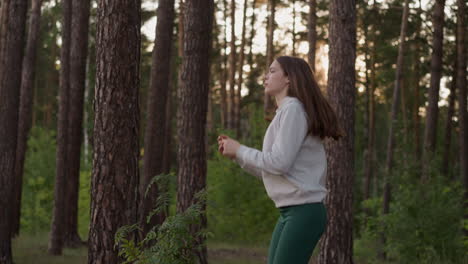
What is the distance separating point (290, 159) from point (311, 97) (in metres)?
0.41

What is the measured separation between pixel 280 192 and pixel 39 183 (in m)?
22.0

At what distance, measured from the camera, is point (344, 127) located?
10820 mm

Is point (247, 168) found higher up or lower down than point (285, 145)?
lower down

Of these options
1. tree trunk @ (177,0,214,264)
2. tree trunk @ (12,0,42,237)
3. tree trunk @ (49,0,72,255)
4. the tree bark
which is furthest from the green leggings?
the tree bark

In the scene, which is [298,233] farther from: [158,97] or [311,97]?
[158,97]

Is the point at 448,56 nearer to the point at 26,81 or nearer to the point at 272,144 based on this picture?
the point at 26,81

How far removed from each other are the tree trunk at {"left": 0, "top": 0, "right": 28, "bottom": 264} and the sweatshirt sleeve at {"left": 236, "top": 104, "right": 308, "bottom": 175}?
847 cm

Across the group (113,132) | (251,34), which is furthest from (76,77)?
(251,34)

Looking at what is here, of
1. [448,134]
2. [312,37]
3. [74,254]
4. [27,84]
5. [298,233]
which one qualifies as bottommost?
[74,254]

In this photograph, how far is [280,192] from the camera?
4227 mm

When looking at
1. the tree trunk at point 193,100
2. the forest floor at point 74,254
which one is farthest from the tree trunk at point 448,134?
the tree trunk at point 193,100

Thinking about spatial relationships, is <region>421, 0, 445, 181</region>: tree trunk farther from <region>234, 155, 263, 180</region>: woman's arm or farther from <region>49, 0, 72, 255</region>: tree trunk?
<region>234, 155, 263, 180</region>: woman's arm

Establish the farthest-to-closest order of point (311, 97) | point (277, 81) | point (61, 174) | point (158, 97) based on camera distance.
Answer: point (158, 97) → point (61, 174) → point (277, 81) → point (311, 97)

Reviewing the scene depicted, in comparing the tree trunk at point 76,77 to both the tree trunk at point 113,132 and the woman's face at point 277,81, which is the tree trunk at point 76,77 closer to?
the tree trunk at point 113,132
